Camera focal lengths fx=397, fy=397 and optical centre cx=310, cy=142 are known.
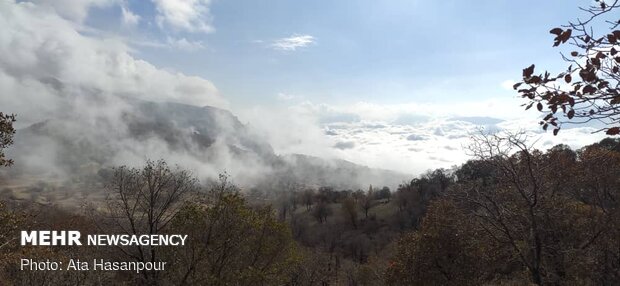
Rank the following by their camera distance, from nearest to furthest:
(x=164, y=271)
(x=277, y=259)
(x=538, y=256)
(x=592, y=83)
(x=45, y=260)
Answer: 1. (x=592, y=83)
2. (x=538, y=256)
3. (x=45, y=260)
4. (x=164, y=271)
5. (x=277, y=259)

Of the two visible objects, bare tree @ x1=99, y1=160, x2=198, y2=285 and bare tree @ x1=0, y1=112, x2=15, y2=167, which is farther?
bare tree @ x1=99, y1=160, x2=198, y2=285

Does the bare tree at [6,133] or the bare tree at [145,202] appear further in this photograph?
the bare tree at [145,202]

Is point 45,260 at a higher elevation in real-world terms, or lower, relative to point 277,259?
Result: higher

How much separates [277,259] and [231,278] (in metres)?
7.38

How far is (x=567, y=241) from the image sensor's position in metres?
24.2

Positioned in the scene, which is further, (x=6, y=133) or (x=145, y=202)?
(x=145, y=202)

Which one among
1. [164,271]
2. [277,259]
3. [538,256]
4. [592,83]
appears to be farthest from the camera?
[277,259]

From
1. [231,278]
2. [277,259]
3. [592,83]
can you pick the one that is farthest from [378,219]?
[592,83]

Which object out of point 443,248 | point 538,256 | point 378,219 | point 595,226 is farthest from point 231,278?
point 378,219

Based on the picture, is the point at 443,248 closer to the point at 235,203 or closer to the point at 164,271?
the point at 235,203

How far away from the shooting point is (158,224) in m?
27.5

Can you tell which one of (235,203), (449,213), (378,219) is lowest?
(378,219)

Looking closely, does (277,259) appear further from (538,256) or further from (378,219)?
(378,219)

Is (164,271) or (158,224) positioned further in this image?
(158,224)
